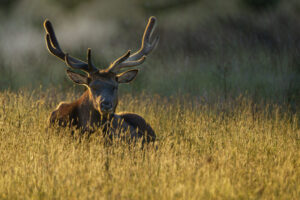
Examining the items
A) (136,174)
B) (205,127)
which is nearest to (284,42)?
(205,127)

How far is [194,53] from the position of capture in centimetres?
1605

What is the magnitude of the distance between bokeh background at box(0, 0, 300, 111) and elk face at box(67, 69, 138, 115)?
3505 millimetres

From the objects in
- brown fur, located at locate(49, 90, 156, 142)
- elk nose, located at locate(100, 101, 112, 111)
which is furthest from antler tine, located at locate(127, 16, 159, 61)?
elk nose, located at locate(100, 101, 112, 111)

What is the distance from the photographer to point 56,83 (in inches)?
492

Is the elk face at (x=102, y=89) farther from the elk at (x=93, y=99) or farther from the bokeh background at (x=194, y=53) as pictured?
the bokeh background at (x=194, y=53)

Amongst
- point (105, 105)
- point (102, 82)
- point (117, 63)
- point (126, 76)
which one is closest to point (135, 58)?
point (126, 76)

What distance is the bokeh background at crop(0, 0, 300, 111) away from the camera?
11750 millimetres

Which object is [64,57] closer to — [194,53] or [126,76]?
[126,76]

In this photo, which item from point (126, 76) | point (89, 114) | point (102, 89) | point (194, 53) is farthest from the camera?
point (194, 53)

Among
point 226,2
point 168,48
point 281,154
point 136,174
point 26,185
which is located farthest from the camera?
point 226,2

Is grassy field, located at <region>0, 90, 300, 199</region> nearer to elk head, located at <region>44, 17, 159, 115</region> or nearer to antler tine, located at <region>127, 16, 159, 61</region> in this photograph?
elk head, located at <region>44, 17, 159, 115</region>

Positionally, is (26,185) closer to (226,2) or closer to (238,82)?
(238,82)

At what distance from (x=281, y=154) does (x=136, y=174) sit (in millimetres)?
1985

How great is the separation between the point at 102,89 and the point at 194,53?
9.73 metres
